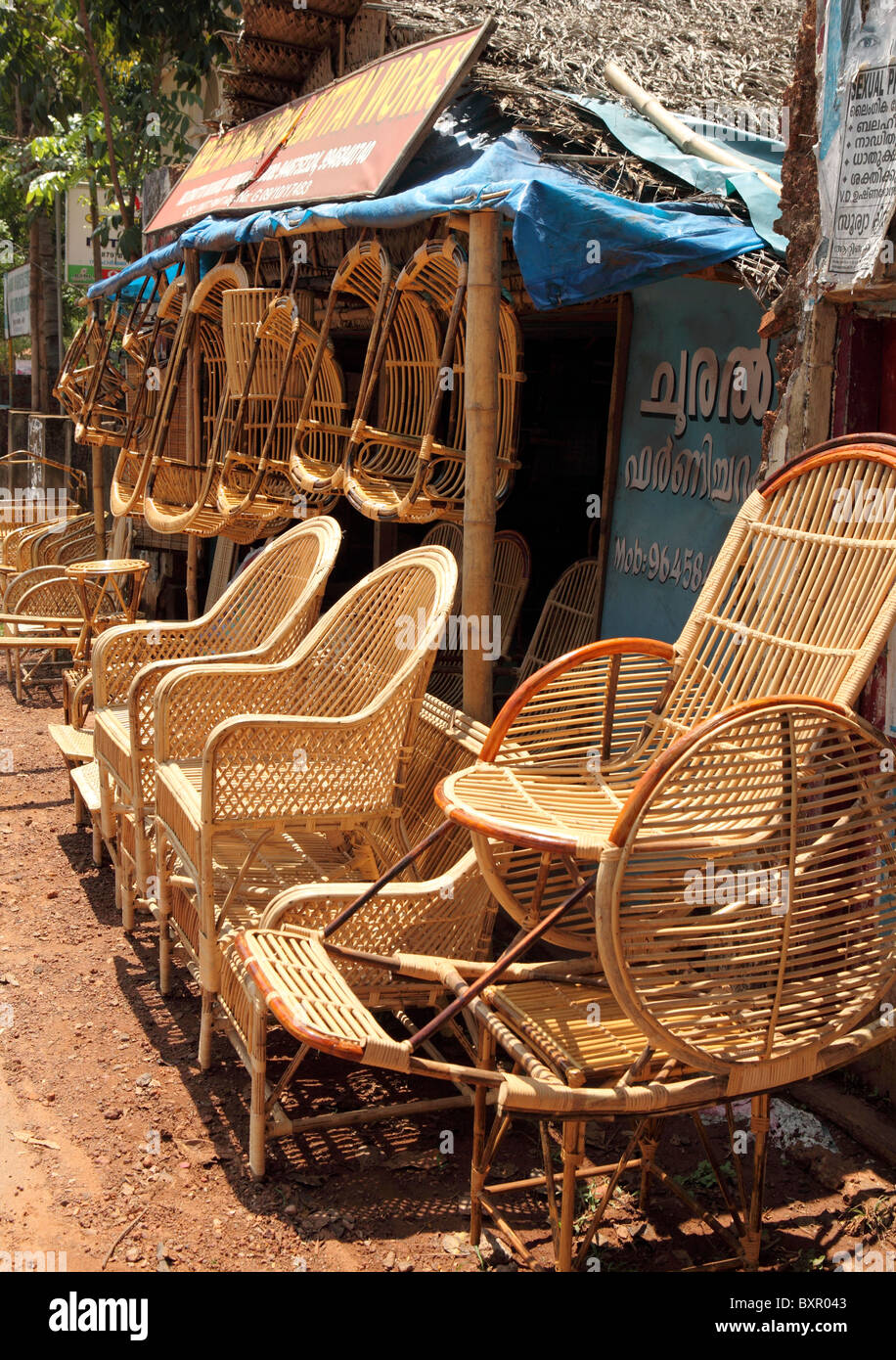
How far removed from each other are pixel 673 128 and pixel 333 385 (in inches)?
83.3

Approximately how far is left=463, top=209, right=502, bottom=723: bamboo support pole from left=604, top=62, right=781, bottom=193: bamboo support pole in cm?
105

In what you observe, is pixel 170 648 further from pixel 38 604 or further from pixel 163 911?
pixel 38 604

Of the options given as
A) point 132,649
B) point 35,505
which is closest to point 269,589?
point 132,649

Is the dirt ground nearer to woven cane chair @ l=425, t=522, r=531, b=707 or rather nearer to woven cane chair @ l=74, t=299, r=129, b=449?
woven cane chair @ l=425, t=522, r=531, b=707

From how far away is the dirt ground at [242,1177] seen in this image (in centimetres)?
289

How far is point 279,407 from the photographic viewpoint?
621 centimetres

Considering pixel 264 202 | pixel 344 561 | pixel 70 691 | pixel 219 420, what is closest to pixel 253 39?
pixel 264 202

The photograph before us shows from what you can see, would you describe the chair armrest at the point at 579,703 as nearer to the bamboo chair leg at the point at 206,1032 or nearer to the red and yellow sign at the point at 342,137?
the bamboo chair leg at the point at 206,1032

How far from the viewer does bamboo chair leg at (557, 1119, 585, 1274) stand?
93.4 inches

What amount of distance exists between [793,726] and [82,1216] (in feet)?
6.76

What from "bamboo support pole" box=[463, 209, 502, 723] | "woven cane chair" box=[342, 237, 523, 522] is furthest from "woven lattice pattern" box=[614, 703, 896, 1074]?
"woven cane chair" box=[342, 237, 523, 522]

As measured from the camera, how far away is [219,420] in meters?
6.55

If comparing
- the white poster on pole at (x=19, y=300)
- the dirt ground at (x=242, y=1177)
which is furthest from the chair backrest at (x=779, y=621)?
the white poster on pole at (x=19, y=300)

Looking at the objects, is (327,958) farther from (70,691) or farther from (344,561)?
(344,561)
